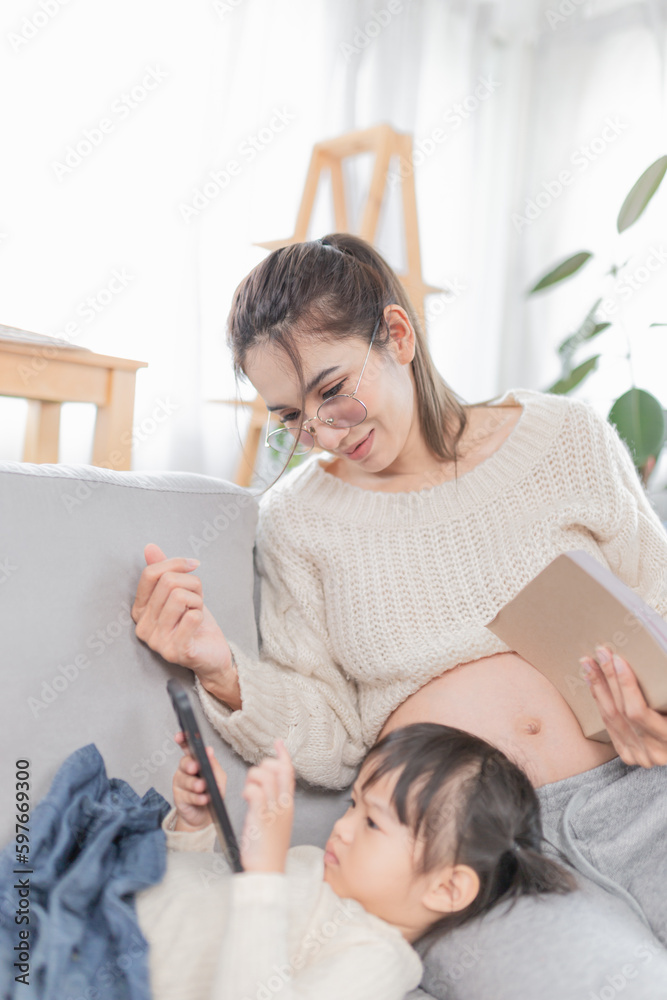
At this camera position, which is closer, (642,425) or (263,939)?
(263,939)

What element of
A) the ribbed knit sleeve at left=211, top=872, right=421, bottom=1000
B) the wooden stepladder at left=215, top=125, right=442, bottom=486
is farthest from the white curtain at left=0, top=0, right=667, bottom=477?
the ribbed knit sleeve at left=211, top=872, right=421, bottom=1000

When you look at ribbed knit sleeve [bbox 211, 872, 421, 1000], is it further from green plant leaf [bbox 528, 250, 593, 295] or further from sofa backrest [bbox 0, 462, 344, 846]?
green plant leaf [bbox 528, 250, 593, 295]

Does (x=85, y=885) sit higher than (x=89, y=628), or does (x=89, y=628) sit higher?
(x=89, y=628)

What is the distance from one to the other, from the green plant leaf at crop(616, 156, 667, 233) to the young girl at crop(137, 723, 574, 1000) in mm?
1903

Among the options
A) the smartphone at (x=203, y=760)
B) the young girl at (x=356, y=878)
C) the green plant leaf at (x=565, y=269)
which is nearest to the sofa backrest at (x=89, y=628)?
the young girl at (x=356, y=878)

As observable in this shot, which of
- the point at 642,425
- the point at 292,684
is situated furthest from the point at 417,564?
the point at 642,425

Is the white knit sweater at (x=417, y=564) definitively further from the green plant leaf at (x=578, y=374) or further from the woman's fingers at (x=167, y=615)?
the green plant leaf at (x=578, y=374)

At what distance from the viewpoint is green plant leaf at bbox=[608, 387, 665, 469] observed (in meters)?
2.32

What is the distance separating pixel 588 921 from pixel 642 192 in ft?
6.81

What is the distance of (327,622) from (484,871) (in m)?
0.47

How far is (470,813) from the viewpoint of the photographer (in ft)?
2.84

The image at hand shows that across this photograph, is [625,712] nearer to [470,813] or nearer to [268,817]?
[470,813]

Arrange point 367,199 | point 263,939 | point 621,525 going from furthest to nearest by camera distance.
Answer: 1. point 367,199
2. point 621,525
3. point 263,939

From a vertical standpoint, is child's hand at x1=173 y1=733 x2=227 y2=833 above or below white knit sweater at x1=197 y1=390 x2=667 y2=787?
below
